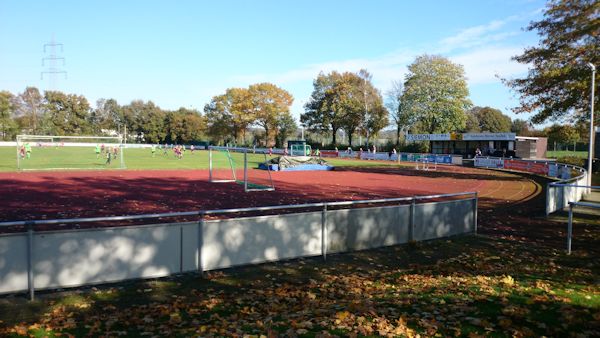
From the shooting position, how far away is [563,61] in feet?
83.4

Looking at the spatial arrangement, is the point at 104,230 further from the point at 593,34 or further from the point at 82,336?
the point at 593,34

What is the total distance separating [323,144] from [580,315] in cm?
8078

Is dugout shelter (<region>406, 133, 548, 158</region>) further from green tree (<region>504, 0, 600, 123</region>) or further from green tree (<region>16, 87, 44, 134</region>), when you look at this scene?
green tree (<region>16, 87, 44, 134</region>)

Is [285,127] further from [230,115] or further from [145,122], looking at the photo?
[145,122]

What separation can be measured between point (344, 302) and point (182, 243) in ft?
9.34

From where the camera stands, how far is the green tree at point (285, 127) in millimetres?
95062

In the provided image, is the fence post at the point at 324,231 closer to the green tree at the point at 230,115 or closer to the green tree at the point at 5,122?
the green tree at the point at 230,115

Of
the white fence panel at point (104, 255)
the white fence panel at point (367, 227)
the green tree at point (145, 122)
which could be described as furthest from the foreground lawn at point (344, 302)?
the green tree at point (145, 122)

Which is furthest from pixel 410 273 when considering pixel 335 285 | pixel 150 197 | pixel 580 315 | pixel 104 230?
pixel 150 197

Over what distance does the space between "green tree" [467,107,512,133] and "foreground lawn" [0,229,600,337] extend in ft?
358

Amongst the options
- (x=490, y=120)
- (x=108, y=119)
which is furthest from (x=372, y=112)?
(x=108, y=119)

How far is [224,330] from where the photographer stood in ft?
16.3

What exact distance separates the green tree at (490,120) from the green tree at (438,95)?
4423 cm

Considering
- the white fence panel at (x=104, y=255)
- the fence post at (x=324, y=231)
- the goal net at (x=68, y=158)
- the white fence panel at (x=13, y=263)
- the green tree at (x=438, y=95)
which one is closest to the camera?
the white fence panel at (x=13, y=263)
